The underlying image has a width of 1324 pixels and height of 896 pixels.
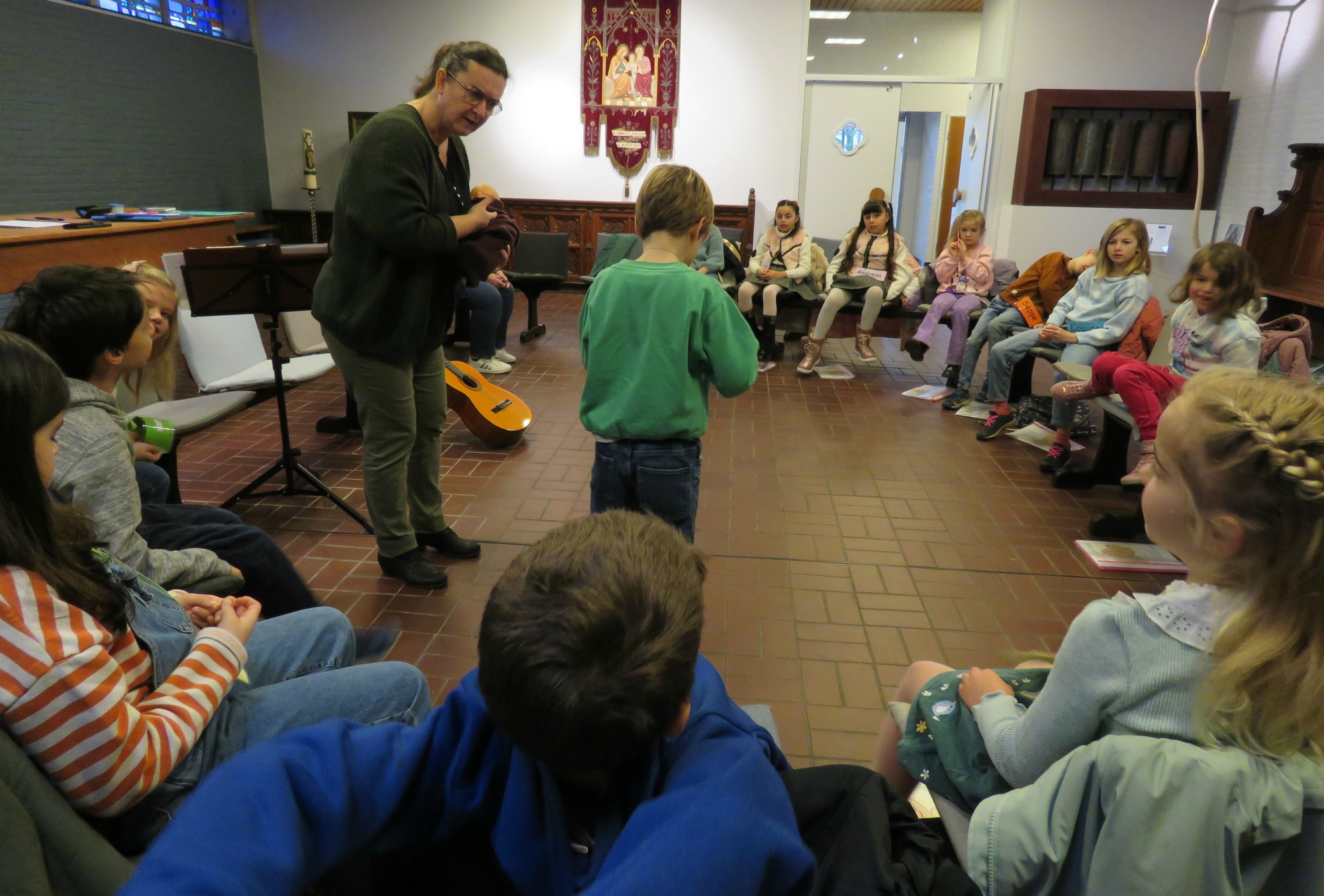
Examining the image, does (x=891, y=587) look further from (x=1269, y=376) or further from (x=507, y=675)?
(x=507, y=675)

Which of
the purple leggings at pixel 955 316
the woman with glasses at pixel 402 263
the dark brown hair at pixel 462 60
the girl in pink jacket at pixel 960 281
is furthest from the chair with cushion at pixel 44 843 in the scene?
the girl in pink jacket at pixel 960 281

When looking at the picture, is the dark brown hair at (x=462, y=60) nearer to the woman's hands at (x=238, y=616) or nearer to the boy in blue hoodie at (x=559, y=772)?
the woman's hands at (x=238, y=616)

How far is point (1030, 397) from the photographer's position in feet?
17.1

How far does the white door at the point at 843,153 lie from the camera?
8.83 meters

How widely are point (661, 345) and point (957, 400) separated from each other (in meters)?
3.92

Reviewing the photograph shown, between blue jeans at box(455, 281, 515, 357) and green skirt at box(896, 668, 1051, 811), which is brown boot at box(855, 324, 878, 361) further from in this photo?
green skirt at box(896, 668, 1051, 811)

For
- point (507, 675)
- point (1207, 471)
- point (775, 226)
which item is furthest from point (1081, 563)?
point (775, 226)

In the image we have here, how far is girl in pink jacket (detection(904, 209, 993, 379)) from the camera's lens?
19.4ft

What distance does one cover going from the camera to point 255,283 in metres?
3.30

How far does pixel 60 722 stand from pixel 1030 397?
5201mm

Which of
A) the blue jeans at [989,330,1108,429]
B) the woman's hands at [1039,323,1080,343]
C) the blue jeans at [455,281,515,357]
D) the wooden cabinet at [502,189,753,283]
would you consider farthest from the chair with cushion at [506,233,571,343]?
the woman's hands at [1039,323,1080,343]

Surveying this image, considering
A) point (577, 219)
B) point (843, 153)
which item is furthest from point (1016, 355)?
point (577, 219)

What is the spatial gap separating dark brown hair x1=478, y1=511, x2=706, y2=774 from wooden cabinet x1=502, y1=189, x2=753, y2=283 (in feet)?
29.8

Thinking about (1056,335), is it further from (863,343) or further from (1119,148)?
(1119,148)
